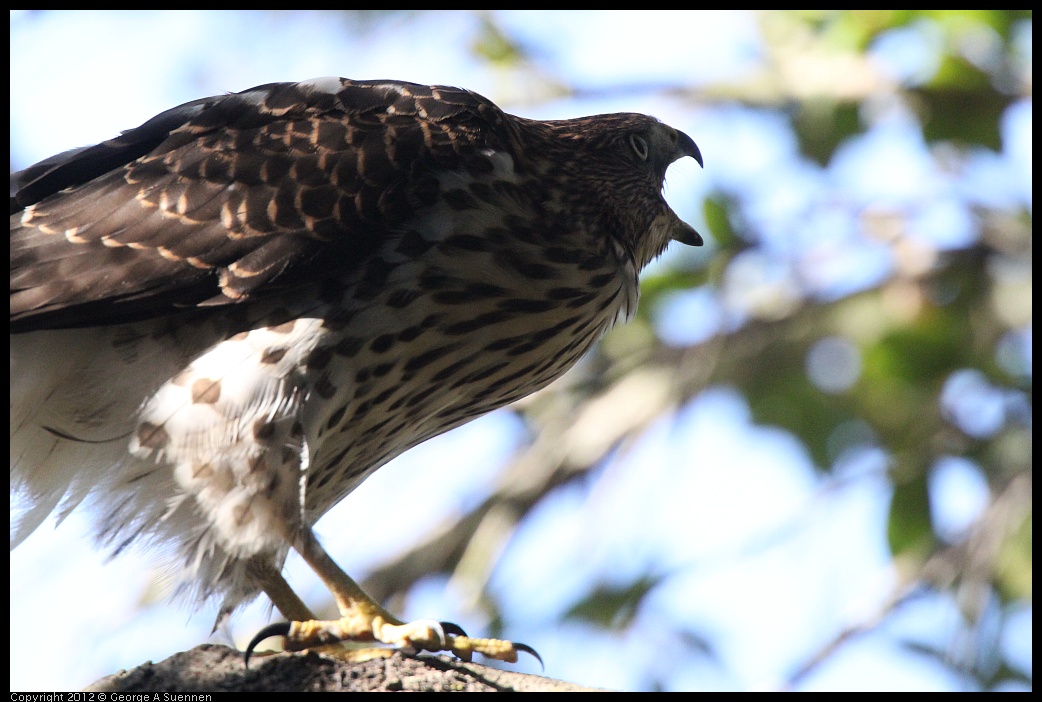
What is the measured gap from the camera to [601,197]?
4.09 meters

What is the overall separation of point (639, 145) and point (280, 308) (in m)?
1.72

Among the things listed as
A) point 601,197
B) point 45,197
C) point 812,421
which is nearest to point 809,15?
point 812,421

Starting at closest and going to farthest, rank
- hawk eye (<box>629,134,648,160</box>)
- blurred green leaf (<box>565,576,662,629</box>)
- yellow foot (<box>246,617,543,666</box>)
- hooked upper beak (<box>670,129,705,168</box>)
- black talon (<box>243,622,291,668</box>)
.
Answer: black talon (<box>243,622,291,668</box>) < yellow foot (<box>246,617,543,666</box>) < hawk eye (<box>629,134,648,160</box>) < hooked upper beak (<box>670,129,705,168</box>) < blurred green leaf (<box>565,576,662,629</box>)

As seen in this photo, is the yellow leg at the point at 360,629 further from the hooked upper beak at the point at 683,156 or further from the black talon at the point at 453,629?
the hooked upper beak at the point at 683,156

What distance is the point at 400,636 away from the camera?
10.6ft

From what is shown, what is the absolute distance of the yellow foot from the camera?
3203 millimetres

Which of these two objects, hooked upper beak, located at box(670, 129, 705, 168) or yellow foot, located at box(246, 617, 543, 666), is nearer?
yellow foot, located at box(246, 617, 543, 666)

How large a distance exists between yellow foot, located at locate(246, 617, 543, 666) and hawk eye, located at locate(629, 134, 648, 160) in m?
1.99

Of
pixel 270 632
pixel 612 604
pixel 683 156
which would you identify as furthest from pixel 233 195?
pixel 612 604

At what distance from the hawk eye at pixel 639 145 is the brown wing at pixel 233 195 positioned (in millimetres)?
668

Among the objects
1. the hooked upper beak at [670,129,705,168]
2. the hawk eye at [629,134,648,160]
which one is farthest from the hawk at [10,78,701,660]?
the hooked upper beak at [670,129,705,168]

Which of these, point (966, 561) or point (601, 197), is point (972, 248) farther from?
point (601, 197)

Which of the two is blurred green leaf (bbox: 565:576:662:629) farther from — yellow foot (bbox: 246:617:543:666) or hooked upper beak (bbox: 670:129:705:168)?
yellow foot (bbox: 246:617:543:666)

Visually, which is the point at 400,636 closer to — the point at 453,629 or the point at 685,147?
the point at 453,629
